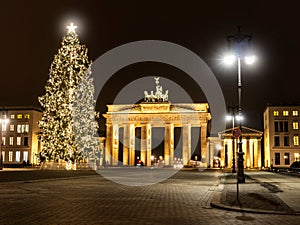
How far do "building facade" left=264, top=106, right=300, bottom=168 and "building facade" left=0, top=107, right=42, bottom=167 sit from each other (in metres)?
61.4

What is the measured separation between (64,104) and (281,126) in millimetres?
73663

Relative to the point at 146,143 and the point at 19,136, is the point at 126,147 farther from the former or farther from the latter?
the point at 19,136

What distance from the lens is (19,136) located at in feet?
394

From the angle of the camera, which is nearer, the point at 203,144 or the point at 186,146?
the point at 186,146

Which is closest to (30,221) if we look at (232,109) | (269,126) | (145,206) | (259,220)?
(145,206)

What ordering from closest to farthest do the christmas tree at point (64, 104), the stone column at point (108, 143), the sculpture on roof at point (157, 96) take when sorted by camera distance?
the christmas tree at point (64, 104)
the sculpture on roof at point (157, 96)
the stone column at point (108, 143)

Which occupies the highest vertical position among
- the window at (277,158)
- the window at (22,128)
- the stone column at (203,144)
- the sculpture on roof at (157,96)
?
the sculpture on roof at (157,96)

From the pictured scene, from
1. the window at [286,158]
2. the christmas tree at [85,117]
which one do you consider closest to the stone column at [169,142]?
the window at [286,158]

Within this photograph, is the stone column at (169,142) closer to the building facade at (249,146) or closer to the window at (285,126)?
the building facade at (249,146)

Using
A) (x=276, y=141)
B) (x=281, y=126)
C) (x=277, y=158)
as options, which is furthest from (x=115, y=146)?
(x=281, y=126)

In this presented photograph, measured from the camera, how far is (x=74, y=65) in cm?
5541

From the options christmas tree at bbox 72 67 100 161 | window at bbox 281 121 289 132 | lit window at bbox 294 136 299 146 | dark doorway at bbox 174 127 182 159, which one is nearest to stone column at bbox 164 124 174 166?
window at bbox 281 121 289 132

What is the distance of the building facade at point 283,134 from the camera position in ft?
368

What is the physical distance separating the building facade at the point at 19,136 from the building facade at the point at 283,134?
2416 inches
